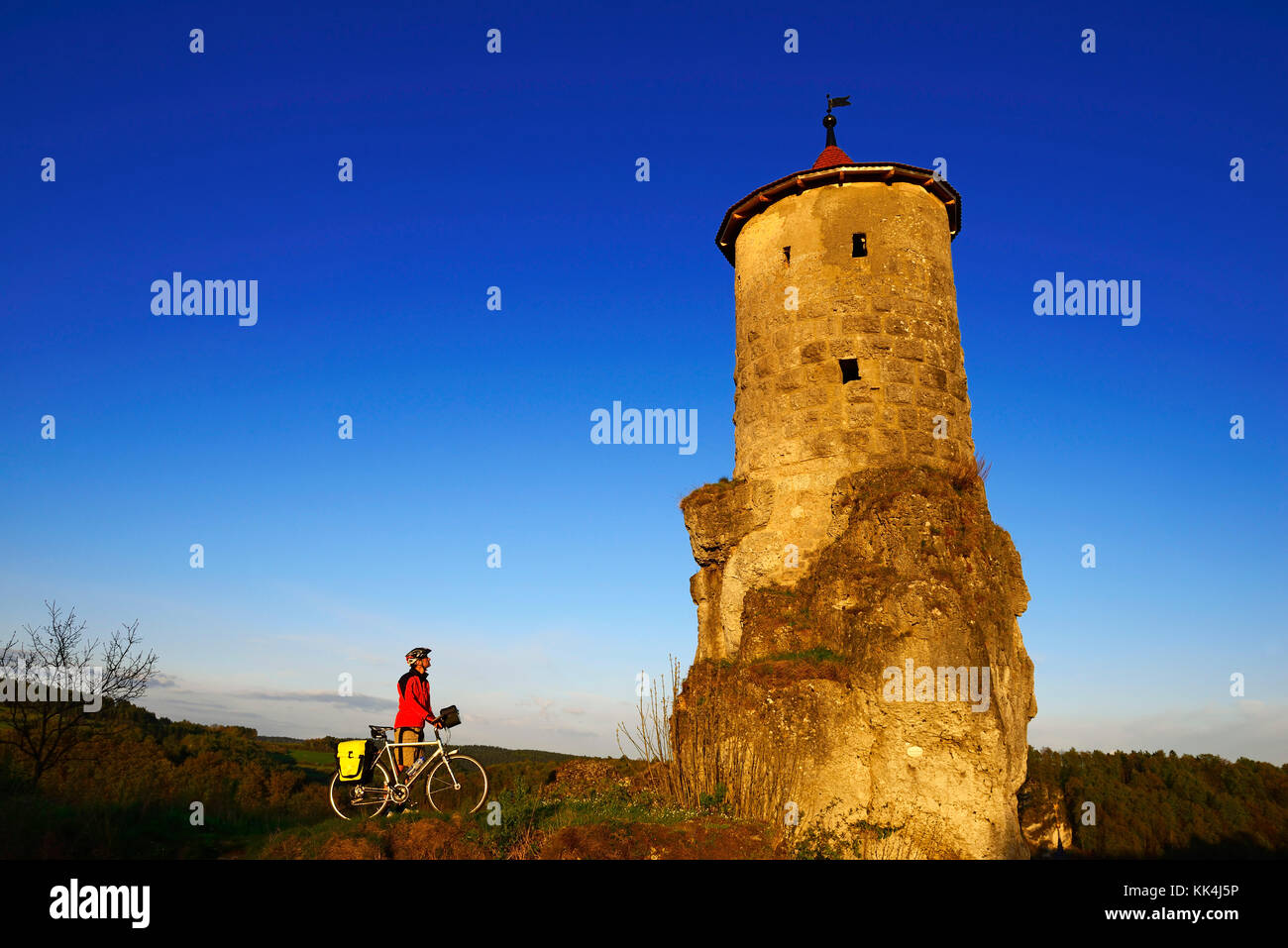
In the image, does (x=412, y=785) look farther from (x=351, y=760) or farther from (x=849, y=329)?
(x=849, y=329)

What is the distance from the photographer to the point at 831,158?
46.7 feet

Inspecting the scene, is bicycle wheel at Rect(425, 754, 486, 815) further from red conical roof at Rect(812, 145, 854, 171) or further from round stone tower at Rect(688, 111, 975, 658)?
red conical roof at Rect(812, 145, 854, 171)

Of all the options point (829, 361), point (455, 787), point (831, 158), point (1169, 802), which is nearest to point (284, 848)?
point (455, 787)

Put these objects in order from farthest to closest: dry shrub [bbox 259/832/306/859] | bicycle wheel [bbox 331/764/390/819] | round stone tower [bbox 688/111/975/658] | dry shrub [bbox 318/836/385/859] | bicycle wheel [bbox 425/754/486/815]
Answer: round stone tower [bbox 688/111/975/658]
bicycle wheel [bbox 331/764/390/819]
bicycle wheel [bbox 425/754/486/815]
dry shrub [bbox 259/832/306/859]
dry shrub [bbox 318/836/385/859]

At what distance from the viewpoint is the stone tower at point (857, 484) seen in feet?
33.9

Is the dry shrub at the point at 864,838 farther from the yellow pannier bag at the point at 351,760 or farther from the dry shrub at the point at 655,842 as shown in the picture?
the yellow pannier bag at the point at 351,760

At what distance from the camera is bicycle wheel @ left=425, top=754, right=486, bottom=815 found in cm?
946

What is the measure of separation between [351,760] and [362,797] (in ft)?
1.55

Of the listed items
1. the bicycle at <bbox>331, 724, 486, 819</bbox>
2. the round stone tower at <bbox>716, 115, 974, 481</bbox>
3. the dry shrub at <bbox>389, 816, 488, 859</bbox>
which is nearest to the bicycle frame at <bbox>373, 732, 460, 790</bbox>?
the bicycle at <bbox>331, 724, 486, 819</bbox>

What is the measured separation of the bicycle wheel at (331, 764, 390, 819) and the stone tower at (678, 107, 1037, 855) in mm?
4608

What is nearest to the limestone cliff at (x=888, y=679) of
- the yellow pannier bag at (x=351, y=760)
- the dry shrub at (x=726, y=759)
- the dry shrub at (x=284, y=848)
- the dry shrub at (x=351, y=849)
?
the dry shrub at (x=726, y=759)

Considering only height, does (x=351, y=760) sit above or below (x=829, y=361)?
below
